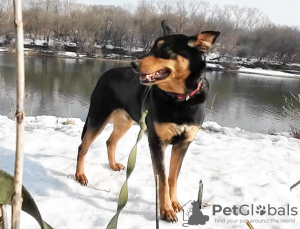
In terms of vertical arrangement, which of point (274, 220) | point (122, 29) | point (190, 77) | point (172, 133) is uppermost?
point (190, 77)

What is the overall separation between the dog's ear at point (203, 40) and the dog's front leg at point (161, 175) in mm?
973

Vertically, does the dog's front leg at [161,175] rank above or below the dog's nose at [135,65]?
below

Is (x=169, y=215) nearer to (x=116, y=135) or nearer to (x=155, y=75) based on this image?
(x=155, y=75)

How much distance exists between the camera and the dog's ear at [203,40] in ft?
9.52

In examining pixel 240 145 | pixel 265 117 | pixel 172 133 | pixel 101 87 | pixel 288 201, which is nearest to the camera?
pixel 172 133

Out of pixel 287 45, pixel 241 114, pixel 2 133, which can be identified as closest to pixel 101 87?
pixel 2 133

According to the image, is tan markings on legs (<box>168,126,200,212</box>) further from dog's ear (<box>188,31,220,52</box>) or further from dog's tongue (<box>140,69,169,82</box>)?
dog's ear (<box>188,31,220,52</box>)

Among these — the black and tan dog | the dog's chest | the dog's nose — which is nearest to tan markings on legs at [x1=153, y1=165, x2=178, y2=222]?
the black and tan dog

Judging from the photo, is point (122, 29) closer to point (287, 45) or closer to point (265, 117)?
point (287, 45)

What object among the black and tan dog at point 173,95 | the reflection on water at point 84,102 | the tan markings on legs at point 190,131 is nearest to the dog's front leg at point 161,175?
the black and tan dog at point 173,95

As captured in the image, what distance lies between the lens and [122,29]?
62.5m

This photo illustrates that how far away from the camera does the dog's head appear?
113 inches

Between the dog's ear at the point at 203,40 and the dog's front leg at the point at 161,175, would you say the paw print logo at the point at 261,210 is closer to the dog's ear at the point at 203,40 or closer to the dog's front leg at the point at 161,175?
the dog's front leg at the point at 161,175

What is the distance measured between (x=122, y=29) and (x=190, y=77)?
204 ft
